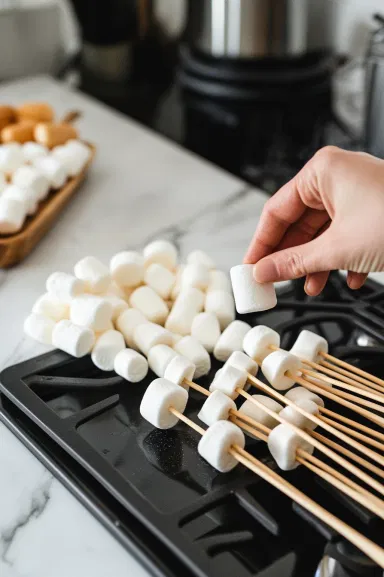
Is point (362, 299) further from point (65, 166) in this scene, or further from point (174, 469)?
point (65, 166)

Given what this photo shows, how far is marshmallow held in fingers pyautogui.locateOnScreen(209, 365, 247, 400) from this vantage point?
101cm

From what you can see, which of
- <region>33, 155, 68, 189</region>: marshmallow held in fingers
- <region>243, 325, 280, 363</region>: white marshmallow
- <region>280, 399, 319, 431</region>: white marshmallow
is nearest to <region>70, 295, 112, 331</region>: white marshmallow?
<region>243, 325, 280, 363</region>: white marshmallow

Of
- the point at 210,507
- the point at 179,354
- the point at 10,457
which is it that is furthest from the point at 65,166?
the point at 210,507

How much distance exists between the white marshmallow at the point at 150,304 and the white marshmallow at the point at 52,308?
0.12 meters

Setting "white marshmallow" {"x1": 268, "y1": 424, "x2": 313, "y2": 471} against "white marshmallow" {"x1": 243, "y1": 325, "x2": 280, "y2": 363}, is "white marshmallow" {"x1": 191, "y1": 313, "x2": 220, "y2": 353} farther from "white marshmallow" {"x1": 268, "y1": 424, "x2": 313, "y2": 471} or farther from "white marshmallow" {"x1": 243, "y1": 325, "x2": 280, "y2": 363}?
"white marshmallow" {"x1": 268, "y1": 424, "x2": 313, "y2": 471}

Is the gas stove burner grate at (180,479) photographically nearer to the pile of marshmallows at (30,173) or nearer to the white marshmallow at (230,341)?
the white marshmallow at (230,341)

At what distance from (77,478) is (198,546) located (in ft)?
0.65

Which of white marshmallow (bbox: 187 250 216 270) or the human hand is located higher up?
the human hand

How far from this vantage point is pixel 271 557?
831mm

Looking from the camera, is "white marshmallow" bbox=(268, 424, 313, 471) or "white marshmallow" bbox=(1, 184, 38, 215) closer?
"white marshmallow" bbox=(268, 424, 313, 471)

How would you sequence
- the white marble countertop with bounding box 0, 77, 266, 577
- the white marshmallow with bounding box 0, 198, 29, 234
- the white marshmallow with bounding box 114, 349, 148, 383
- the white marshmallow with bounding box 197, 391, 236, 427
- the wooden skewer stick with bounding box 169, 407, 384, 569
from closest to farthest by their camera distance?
the wooden skewer stick with bounding box 169, 407, 384, 569 < the white marble countertop with bounding box 0, 77, 266, 577 < the white marshmallow with bounding box 197, 391, 236, 427 < the white marshmallow with bounding box 114, 349, 148, 383 < the white marshmallow with bounding box 0, 198, 29, 234

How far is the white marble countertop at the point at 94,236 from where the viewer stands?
867 millimetres

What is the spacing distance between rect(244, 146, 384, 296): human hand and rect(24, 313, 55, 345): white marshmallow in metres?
0.38

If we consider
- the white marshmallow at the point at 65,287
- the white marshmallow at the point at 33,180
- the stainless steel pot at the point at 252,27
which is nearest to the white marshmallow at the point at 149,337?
the white marshmallow at the point at 65,287
